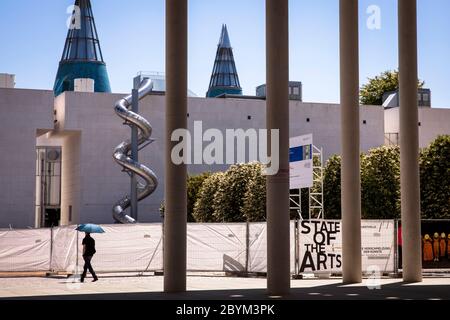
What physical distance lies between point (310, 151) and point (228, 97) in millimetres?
47934

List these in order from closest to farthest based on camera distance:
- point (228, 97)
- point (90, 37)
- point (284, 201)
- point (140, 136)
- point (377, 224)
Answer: point (284, 201) → point (377, 224) → point (140, 136) → point (228, 97) → point (90, 37)

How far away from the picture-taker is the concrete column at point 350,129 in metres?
28.2

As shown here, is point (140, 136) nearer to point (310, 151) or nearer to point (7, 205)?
point (7, 205)

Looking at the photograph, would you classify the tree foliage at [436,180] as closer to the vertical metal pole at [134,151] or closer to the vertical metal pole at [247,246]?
the vertical metal pole at [247,246]

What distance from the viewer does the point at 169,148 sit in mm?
23391

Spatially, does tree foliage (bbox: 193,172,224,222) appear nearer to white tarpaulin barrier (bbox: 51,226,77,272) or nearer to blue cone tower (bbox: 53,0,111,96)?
white tarpaulin barrier (bbox: 51,226,77,272)

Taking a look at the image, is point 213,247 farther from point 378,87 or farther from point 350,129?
point 378,87

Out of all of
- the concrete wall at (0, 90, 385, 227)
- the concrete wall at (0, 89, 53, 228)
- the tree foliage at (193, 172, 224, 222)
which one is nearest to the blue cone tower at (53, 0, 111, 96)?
the concrete wall at (0, 90, 385, 227)

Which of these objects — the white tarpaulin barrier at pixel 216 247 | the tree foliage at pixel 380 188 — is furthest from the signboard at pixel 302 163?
the tree foliage at pixel 380 188

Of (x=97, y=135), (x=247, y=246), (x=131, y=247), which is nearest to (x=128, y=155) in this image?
(x=97, y=135)

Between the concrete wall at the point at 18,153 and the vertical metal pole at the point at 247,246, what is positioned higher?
the concrete wall at the point at 18,153

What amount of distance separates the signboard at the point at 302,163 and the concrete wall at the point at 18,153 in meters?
37.6
